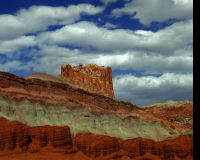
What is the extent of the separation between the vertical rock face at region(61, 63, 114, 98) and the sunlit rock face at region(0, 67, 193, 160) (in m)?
48.2

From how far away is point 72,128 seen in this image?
2410 inches

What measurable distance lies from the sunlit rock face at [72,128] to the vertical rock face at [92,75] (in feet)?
158

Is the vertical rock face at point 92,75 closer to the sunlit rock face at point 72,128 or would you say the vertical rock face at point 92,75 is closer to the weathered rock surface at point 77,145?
the sunlit rock face at point 72,128

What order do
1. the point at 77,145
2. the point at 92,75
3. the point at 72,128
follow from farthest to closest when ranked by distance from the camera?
the point at 92,75
the point at 72,128
the point at 77,145

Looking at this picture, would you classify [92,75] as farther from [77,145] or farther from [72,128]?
[77,145]

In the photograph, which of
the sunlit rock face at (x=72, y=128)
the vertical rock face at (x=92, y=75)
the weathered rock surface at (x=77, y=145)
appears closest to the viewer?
the weathered rock surface at (x=77, y=145)

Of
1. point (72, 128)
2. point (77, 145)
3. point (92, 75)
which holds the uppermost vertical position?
point (92, 75)

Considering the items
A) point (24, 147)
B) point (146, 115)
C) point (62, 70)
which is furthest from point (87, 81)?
point (24, 147)

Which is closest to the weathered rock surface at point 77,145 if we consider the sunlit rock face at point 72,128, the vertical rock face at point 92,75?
the sunlit rock face at point 72,128

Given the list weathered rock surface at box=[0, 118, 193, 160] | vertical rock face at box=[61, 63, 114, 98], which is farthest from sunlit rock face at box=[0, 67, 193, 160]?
vertical rock face at box=[61, 63, 114, 98]

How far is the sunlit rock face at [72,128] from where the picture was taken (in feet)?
141

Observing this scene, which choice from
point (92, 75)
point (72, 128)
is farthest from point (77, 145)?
point (92, 75)

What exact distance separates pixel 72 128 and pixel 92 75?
3470 inches

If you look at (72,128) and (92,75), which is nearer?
(72,128)
